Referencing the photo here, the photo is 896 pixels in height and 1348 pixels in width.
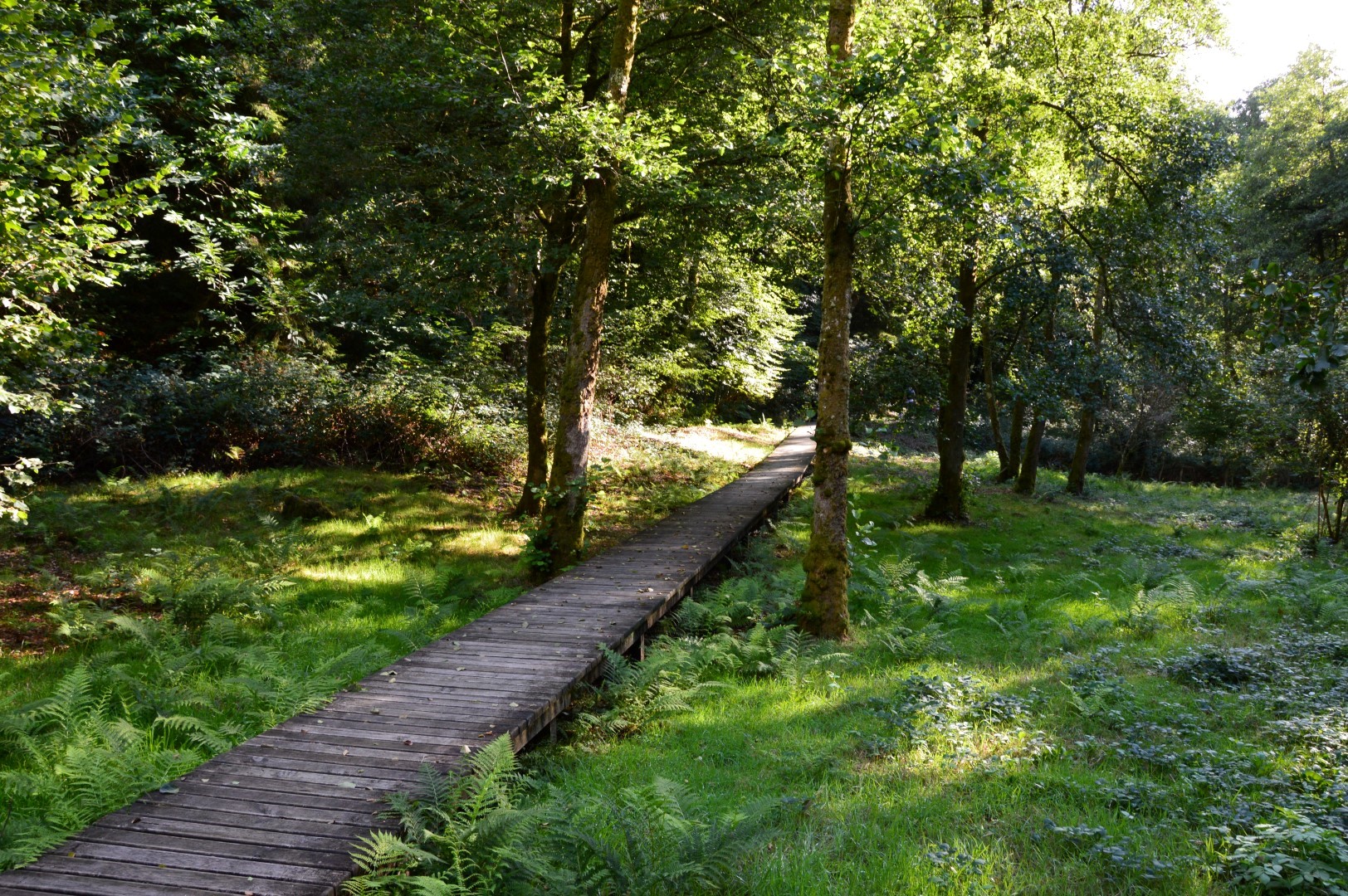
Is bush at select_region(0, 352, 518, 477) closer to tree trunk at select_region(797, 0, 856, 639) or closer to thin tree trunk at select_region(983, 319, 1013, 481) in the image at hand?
tree trunk at select_region(797, 0, 856, 639)

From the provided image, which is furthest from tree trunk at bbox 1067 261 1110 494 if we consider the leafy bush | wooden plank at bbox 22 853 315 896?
wooden plank at bbox 22 853 315 896

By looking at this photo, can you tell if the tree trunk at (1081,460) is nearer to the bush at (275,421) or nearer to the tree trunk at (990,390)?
the tree trunk at (990,390)

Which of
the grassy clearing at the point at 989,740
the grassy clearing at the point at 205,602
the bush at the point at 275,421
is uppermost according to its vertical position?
the bush at the point at 275,421

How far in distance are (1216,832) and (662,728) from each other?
3.77 m

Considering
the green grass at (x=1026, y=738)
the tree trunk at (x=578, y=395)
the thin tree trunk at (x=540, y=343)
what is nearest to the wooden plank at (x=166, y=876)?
the green grass at (x=1026, y=738)

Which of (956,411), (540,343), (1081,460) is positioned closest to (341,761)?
(540,343)

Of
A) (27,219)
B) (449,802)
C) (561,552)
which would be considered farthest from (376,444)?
(449,802)

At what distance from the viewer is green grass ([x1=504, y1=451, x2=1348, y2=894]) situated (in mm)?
4105

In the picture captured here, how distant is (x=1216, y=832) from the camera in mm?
4328

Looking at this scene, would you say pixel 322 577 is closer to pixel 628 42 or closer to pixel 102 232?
pixel 102 232

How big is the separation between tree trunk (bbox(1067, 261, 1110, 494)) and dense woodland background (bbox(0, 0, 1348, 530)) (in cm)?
20

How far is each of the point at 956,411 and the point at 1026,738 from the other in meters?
10.2

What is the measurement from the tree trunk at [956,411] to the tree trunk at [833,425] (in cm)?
680

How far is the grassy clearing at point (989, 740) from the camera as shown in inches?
158
